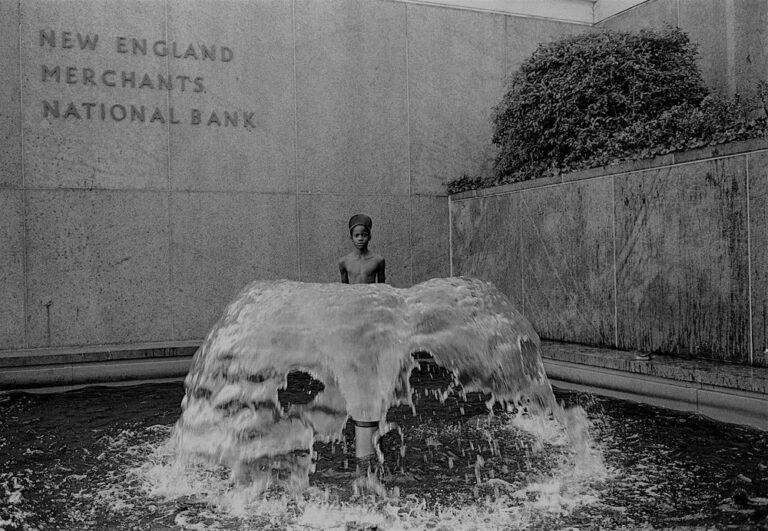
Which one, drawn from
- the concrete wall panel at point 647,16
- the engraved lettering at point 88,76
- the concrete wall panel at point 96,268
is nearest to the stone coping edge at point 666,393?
the concrete wall panel at point 96,268

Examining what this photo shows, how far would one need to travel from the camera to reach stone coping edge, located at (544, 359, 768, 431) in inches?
195

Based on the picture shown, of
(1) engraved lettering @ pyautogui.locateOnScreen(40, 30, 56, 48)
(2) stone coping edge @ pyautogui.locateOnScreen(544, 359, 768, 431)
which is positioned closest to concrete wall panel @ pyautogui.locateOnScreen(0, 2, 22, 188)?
(1) engraved lettering @ pyautogui.locateOnScreen(40, 30, 56, 48)

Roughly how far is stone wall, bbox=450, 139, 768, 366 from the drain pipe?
12.7 feet

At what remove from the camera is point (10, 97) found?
948 cm

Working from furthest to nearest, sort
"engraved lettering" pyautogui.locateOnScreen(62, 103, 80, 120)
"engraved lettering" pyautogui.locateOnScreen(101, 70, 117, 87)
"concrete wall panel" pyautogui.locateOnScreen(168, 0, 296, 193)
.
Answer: "concrete wall panel" pyautogui.locateOnScreen(168, 0, 296, 193) < "engraved lettering" pyautogui.locateOnScreen(101, 70, 117, 87) < "engraved lettering" pyautogui.locateOnScreen(62, 103, 80, 120)

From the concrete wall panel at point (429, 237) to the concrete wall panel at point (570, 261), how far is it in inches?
98.2

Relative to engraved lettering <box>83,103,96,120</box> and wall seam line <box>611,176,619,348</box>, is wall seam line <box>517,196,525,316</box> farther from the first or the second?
engraved lettering <box>83,103,96,120</box>

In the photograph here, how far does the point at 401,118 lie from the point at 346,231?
7.34ft

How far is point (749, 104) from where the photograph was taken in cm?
1019

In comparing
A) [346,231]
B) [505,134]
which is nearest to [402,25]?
[505,134]

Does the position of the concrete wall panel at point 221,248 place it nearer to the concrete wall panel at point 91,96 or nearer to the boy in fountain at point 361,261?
the concrete wall panel at point 91,96

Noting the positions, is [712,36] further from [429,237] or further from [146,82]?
[146,82]

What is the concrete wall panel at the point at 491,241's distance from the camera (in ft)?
31.7

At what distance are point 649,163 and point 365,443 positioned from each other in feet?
16.7
